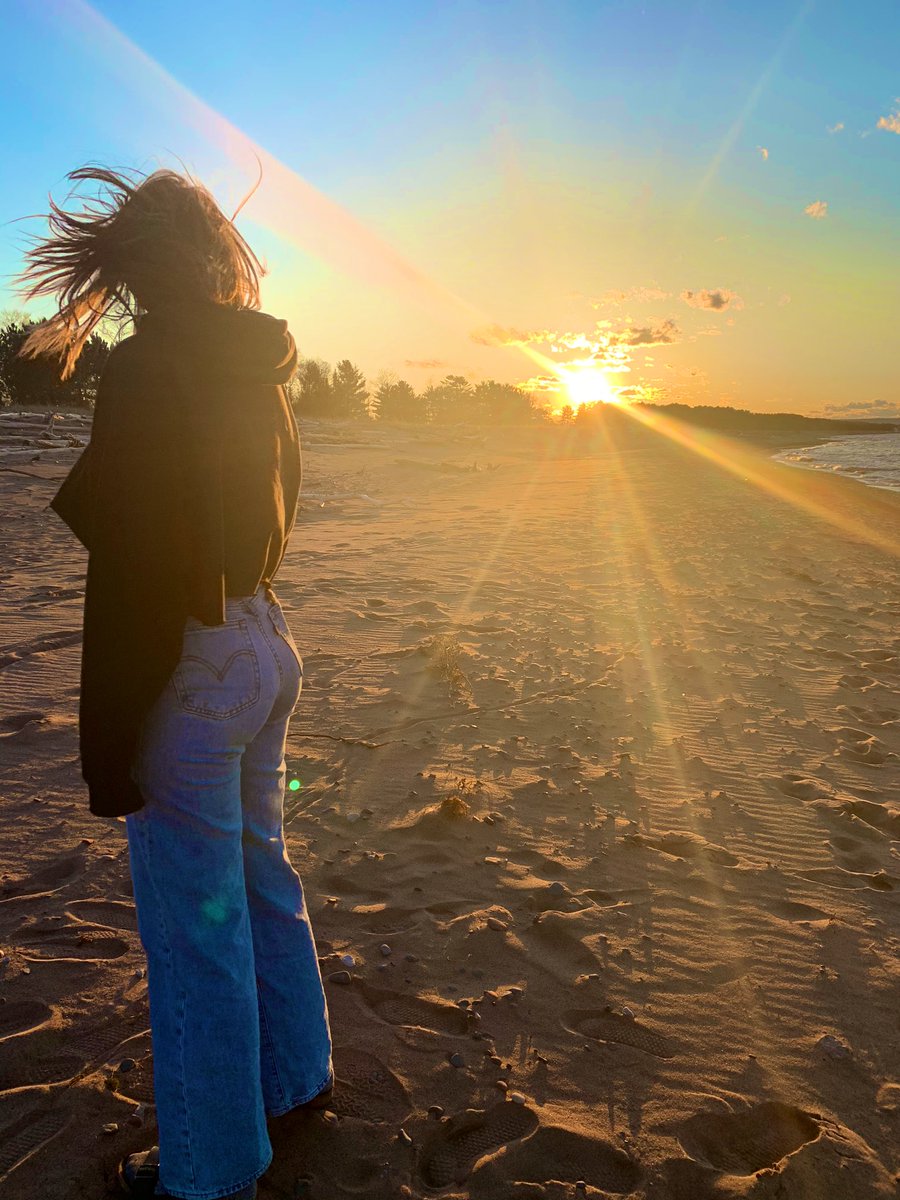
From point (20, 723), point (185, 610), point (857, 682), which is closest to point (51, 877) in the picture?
point (20, 723)

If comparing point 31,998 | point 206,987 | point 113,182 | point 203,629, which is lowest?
point 31,998

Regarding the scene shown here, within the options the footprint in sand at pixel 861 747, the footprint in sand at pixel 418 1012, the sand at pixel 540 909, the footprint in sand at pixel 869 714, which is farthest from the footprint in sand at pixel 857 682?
the footprint in sand at pixel 418 1012

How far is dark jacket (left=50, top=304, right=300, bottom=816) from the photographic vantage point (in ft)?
4.57

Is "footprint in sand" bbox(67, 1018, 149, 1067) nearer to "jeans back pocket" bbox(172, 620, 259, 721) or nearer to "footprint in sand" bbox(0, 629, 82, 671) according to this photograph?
"jeans back pocket" bbox(172, 620, 259, 721)

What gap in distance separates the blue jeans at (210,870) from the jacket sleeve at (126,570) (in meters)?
0.06

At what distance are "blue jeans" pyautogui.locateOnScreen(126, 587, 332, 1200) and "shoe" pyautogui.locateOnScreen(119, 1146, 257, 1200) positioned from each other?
12cm

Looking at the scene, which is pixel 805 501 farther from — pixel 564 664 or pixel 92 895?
pixel 92 895

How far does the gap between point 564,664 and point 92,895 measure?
383cm

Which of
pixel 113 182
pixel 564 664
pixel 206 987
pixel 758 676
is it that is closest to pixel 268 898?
pixel 206 987

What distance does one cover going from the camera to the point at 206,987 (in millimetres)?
1620

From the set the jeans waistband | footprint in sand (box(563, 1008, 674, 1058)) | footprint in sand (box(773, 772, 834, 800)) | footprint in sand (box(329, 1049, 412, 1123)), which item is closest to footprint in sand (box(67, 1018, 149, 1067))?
footprint in sand (box(329, 1049, 412, 1123))

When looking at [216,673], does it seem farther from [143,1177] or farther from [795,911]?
[795,911]

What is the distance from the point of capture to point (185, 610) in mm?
1452

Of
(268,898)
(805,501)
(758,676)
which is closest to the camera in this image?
(268,898)
